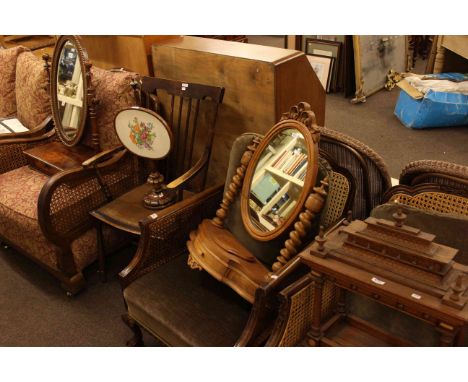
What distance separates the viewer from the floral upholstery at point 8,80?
2.84 meters

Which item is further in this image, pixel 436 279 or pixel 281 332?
pixel 281 332

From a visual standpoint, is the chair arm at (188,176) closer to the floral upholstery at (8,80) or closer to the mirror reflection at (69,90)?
the mirror reflection at (69,90)

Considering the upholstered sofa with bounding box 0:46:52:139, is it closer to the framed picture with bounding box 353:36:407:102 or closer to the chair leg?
the chair leg

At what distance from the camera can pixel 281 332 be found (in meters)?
1.30

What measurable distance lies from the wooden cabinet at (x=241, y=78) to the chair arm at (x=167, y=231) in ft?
1.26

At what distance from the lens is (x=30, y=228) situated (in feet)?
7.15

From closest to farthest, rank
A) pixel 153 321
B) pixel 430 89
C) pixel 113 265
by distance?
pixel 153 321
pixel 113 265
pixel 430 89

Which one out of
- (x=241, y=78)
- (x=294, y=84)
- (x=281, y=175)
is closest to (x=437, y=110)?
(x=294, y=84)

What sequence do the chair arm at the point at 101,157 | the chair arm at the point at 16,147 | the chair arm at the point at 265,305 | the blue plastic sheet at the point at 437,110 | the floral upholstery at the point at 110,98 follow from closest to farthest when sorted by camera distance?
the chair arm at the point at 265,305
the chair arm at the point at 101,157
the floral upholstery at the point at 110,98
the chair arm at the point at 16,147
the blue plastic sheet at the point at 437,110

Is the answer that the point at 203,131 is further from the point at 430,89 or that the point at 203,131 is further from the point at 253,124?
the point at 430,89

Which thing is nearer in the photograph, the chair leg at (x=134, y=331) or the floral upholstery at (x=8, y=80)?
the chair leg at (x=134, y=331)

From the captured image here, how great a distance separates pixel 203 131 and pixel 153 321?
40.5 inches

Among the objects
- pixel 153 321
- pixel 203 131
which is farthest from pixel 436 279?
pixel 203 131

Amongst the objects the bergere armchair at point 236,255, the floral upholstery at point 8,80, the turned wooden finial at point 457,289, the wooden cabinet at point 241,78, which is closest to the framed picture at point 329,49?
the wooden cabinet at point 241,78
